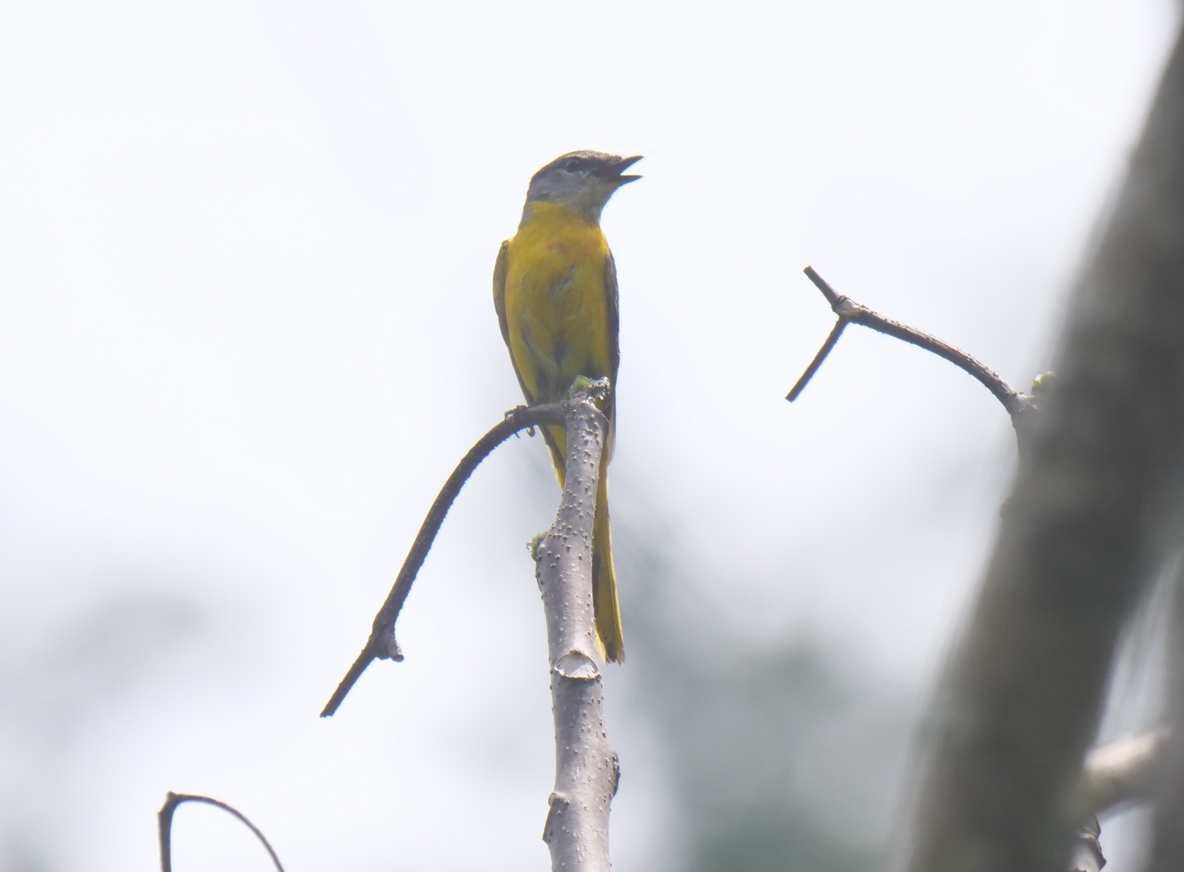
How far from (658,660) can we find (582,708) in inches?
491

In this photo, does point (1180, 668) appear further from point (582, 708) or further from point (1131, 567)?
point (582, 708)

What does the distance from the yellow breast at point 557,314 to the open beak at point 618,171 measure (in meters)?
0.90

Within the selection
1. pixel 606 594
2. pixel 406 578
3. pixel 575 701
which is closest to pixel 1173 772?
pixel 575 701

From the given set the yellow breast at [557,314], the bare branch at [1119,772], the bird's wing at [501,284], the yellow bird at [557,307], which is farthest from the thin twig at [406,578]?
the bird's wing at [501,284]

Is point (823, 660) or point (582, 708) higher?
point (582, 708)

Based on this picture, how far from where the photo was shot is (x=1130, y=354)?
0.65 m

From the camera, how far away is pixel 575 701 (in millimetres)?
1662

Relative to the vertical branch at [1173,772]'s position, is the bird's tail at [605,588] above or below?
below

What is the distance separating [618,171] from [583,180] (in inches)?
10.4

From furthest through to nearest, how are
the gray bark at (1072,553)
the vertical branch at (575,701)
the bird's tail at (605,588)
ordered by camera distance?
1. the bird's tail at (605,588)
2. the vertical branch at (575,701)
3. the gray bark at (1072,553)

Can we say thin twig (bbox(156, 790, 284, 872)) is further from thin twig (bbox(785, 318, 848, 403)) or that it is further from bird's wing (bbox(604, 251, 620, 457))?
bird's wing (bbox(604, 251, 620, 457))

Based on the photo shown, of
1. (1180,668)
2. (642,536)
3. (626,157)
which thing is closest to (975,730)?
(1180,668)

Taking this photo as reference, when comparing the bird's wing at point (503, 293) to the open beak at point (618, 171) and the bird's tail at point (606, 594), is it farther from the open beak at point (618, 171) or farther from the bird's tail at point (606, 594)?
the bird's tail at point (606, 594)

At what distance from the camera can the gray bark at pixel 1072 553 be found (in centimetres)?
63
